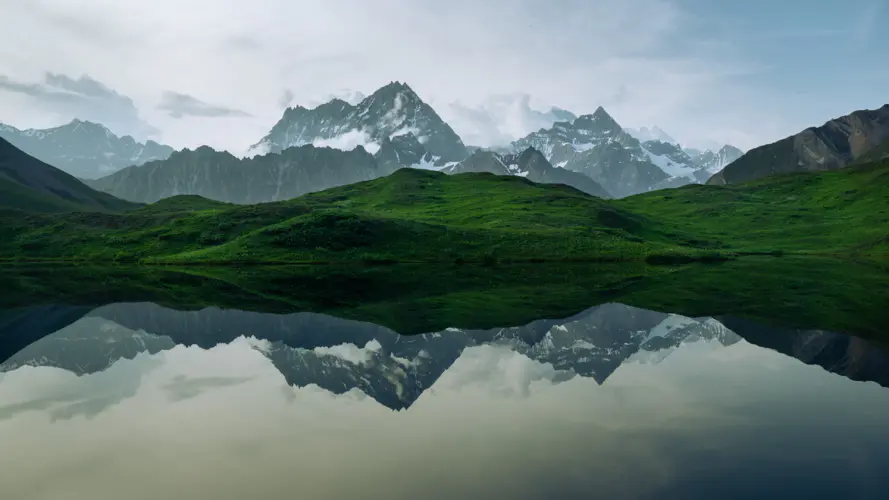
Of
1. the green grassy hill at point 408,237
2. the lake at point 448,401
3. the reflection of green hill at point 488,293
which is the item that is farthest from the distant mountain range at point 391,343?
the green grassy hill at point 408,237

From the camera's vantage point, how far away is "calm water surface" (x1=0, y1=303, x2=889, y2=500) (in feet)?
50.6

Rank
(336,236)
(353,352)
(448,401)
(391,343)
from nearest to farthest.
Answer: (448,401) < (353,352) < (391,343) < (336,236)

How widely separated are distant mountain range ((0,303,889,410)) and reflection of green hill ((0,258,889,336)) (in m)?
3.41

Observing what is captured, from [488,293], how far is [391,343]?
2867 cm

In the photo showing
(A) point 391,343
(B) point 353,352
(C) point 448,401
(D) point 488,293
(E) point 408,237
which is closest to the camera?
(C) point 448,401

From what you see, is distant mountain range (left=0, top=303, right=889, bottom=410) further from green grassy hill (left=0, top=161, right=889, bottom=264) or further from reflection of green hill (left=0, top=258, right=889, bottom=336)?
green grassy hill (left=0, top=161, right=889, bottom=264)

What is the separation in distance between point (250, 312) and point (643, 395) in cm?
3731

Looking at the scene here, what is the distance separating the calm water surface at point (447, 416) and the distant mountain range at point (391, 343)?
0.23 meters

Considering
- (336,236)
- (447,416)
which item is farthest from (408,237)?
(447,416)

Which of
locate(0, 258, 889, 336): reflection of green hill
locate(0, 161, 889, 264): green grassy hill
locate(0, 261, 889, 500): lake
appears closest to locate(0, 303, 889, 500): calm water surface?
locate(0, 261, 889, 500): lake

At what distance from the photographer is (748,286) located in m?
70.8

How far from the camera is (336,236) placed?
138125mm

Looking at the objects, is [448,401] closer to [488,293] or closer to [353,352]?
[353,352]

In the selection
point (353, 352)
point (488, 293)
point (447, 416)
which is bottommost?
point (447, 416)
